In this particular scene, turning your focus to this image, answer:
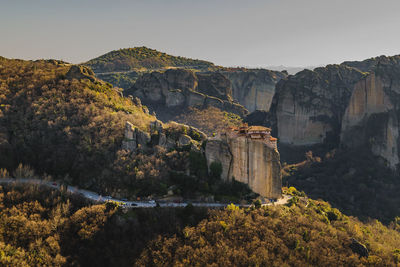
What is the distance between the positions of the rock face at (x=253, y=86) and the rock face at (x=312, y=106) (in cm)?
5089

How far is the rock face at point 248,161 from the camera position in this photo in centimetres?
4666

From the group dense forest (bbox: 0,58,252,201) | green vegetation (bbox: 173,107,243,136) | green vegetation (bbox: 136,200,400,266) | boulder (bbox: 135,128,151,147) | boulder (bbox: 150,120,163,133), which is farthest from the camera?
green vegetation (bbox: 173,107,243,136)

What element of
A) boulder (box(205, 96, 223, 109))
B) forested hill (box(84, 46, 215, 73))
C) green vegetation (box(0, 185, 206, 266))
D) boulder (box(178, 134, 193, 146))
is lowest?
green vegetation (box(0, 185, 206, 266))

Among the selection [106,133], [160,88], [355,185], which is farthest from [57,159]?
[160,88]

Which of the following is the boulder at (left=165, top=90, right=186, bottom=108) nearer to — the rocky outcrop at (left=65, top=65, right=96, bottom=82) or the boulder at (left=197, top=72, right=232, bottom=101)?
the boulder at (left=197, top=72, right=232, bottom=101)

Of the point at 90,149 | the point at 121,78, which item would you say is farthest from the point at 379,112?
the point at 121,78

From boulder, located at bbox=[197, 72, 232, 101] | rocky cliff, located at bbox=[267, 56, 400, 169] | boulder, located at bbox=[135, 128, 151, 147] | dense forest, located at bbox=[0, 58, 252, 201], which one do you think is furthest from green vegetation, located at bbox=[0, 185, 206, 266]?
boulder, located at bbox=[197, 72, 232, 101]

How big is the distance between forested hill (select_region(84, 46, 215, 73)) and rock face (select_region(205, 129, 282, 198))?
402 feet

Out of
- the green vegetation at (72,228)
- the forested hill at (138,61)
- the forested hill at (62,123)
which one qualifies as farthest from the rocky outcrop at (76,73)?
the forested hill at (138,61)

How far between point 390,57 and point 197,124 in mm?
66637

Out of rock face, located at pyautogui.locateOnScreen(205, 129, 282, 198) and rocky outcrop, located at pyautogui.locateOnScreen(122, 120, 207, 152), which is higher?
rocky outcrop, located at pyautogui.locateOnScreen(122, 120, 207, 152)

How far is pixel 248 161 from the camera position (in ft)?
158

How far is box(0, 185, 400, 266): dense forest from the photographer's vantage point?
34.2 m

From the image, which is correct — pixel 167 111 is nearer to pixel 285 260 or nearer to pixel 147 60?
pixel 147 60
